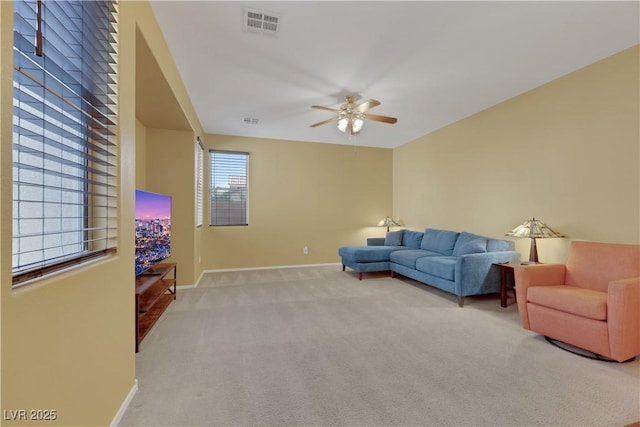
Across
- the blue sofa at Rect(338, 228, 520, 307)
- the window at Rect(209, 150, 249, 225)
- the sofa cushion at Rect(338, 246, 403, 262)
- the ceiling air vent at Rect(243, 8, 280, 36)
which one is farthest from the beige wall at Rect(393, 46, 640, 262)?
the window at Rect(209, 150, 249, 225)

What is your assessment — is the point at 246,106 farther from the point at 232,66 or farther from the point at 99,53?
the point at 99,53

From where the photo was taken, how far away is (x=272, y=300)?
3.69m

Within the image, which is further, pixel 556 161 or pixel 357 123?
pixel 357 123

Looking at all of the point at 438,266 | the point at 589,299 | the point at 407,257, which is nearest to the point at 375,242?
the point at 407,257

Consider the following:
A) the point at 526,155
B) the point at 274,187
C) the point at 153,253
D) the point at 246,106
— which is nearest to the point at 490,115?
the point at 526,155

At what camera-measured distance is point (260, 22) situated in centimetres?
228

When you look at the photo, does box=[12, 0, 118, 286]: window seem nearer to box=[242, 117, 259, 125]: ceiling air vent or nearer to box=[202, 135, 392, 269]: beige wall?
box=[242, 117, 259, 125]: ceiling air vent

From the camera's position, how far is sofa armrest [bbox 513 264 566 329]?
2.70 m

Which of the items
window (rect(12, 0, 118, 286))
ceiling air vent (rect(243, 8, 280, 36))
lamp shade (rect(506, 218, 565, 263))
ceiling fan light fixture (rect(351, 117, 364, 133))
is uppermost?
ceiling air vent (rect(243, 8, 280, 36))

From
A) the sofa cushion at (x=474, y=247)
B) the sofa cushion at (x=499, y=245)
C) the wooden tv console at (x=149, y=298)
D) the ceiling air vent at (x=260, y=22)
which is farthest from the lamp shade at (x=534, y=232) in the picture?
the wooden tv console at (x=149, y=298)

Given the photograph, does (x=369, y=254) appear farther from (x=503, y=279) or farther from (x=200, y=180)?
(x=200, y=180)

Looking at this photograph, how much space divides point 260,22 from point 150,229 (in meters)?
2.28

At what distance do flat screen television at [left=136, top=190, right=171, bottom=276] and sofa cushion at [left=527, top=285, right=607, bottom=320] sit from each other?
369 cm

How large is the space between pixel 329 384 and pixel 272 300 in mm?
1948
